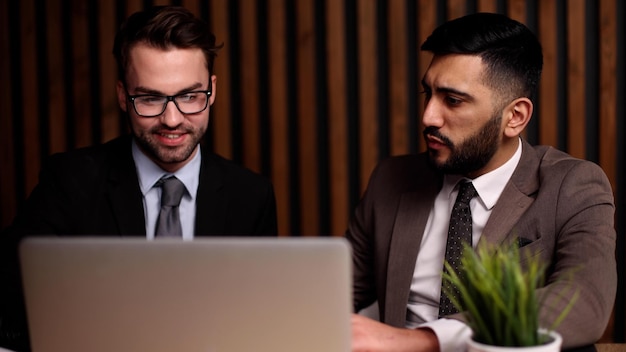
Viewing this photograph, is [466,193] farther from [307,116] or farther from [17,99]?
[17,99]

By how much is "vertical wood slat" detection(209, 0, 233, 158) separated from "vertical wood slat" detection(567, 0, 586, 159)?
142cm

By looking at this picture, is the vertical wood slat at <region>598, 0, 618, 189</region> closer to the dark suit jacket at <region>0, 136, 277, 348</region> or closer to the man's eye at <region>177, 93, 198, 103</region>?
the dark suit jacket at <region>0, 136, 277, 348</region>

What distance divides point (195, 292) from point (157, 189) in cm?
126

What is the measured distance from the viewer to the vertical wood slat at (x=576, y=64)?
9.95 ft

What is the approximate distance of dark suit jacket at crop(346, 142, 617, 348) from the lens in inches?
63.0

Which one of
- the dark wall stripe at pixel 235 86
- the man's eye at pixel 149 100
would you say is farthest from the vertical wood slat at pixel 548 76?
the man's eye at pixel 149 100

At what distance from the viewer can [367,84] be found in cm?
313

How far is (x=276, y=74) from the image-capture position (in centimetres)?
317

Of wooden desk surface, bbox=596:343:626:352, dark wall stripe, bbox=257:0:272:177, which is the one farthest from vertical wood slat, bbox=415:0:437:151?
wooden desk surface, bbox=596:343:626:352

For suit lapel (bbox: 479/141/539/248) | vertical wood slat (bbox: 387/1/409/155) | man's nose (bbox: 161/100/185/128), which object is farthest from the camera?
vertical wood slat (bbox: 387/1/409/155)

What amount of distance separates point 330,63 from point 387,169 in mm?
962

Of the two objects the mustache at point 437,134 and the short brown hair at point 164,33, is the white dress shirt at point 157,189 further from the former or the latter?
A: the mustache at point 437,134

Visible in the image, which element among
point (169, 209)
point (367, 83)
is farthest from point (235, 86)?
point (169, 209)

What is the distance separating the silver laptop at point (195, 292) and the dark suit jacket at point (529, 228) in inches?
21.2
